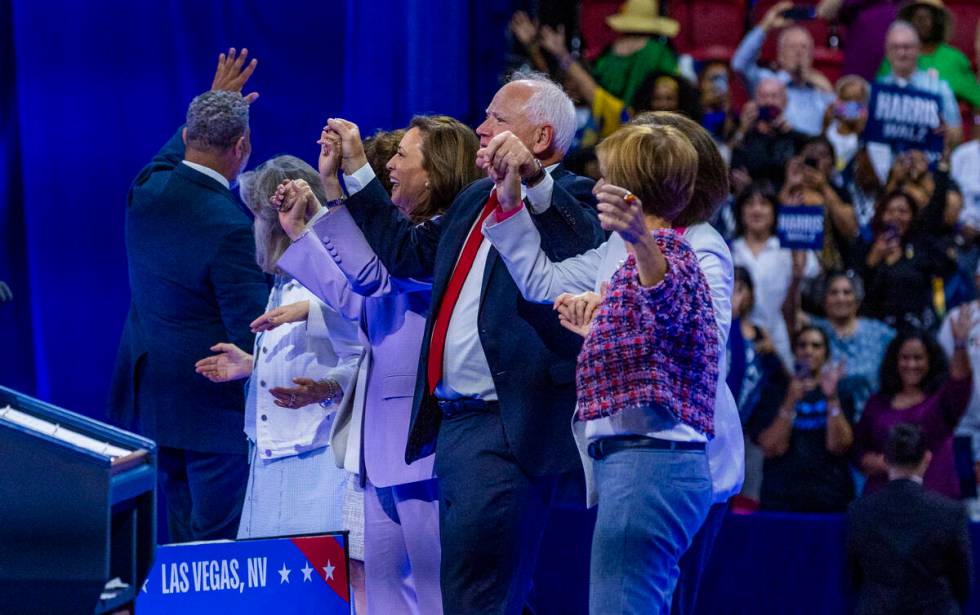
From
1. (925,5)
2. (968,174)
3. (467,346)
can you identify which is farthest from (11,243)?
(925,5)

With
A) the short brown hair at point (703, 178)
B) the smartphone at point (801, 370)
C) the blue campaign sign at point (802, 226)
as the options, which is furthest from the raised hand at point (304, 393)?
the blue campaign sign at point (802, 226)

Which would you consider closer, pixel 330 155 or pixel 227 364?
pixel 330 155

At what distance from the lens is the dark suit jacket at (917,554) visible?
4.43m

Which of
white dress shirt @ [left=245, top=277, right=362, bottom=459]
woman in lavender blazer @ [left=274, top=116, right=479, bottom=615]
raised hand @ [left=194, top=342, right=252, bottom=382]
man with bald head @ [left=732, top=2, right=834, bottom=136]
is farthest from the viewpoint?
man with bald head @ [left=732, top=2, right=834, bottom=136]

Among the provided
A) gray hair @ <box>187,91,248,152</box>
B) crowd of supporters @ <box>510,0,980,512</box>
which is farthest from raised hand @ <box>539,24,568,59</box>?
gray hair @ <box>187,91,248,152</box>

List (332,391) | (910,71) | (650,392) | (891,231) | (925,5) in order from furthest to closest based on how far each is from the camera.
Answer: (925,5)
(910,71)
(891,231)
(332,391)
(650,392)

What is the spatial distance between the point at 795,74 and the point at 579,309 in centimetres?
471

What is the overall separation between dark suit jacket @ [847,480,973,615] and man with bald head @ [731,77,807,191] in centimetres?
252

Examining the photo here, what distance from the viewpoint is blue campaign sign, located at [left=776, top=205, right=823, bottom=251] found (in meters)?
6.25

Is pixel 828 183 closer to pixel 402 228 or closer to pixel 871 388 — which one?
pixel 871 388

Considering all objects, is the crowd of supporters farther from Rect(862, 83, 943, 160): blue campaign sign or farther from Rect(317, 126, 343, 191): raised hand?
Rect(317, 126, 343, 191): raised hand

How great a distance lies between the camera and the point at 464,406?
3387mm

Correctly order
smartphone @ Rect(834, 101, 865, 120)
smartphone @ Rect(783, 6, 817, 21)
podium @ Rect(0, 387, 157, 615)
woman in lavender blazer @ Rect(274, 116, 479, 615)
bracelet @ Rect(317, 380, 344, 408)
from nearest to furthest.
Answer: podium @ Rect(0, 387, 157, 615) → woman in lavender blazer @ Rect(274, 116, 479, 615) → bracelet @ Rect(317, 380, 344, 408) → smartphone @ Rect(834, 101, 865, 120) → smartphone @ Rect(783, 6, 817, 21)

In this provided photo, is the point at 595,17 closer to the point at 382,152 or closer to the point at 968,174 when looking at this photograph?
the point at 968,174
